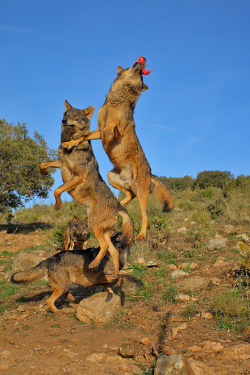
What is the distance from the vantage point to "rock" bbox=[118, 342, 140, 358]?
17.3 ft

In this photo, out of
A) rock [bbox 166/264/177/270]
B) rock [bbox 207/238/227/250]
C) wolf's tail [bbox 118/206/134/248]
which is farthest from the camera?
rock [bbox 207/238/227/250]

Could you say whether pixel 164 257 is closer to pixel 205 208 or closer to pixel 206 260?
pixel 206 260

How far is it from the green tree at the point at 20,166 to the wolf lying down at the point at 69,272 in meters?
12.1

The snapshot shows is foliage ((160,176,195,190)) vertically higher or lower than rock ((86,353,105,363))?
higher

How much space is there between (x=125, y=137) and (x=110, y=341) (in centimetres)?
353

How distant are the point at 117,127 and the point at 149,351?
142 inches

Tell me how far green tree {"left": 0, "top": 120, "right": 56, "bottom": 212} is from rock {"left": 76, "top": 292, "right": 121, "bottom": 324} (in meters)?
13.1

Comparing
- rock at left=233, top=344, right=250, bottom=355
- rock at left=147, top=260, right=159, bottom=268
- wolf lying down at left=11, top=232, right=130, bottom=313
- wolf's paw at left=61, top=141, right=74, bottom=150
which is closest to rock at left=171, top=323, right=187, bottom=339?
rock at left=233, top=344, right=250, bottom=355

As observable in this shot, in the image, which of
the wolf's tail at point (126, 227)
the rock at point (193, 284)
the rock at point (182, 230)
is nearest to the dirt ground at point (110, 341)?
the rock at point (193, 284)

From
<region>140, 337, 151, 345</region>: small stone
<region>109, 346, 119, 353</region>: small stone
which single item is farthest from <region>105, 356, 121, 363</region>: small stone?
<region>140, 337, 151, 345</region>: small stone

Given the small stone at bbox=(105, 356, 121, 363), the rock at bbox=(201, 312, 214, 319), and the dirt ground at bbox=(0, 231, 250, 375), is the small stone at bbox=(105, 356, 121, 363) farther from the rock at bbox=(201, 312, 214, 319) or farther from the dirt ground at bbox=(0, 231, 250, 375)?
the rock at bbox=(201, 312, 214, 319)

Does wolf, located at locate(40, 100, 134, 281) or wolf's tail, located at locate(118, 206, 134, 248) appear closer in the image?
wolf, located at locate(40, 100, 134, 281)

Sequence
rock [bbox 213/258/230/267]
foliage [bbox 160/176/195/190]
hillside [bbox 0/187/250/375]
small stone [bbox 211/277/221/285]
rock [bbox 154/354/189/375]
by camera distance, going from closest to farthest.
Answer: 1. rock [bbox 154/354/189/375]
2. hillside [bbox 0/187/250/375]
3. small stone [bbox 211/277/221/285]
4. rock [bbox 213/258/230/267]
5. foliage [bbox 160/176/195/190]

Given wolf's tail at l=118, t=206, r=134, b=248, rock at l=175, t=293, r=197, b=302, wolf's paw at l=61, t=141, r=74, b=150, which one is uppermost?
wolf's paw at l=61, t=141, r=74, b=150
